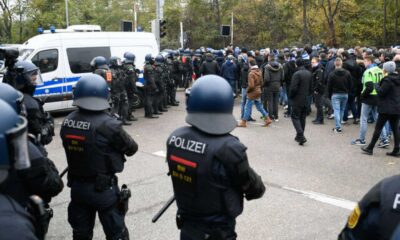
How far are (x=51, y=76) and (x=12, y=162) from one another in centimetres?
1082

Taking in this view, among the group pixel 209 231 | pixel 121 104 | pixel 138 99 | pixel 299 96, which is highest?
pixel 299 96

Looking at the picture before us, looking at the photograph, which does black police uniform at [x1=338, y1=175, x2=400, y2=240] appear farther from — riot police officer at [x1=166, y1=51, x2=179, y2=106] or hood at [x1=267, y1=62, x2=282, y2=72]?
riot police officer at [x1=166, y1=51, x2=179, y2=106]

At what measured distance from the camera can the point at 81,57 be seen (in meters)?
12.6

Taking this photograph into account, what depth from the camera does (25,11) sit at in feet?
103

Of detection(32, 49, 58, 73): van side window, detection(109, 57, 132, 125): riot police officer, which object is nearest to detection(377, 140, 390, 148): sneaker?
detection(109, 57, 132, 125): riot police officer

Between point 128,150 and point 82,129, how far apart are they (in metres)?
0.45

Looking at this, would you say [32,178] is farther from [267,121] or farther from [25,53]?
[25,53]

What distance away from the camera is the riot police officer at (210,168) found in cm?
292

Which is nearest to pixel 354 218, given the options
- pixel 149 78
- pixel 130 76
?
pixel 130 76

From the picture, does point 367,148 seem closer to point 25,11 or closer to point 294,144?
point 294,144

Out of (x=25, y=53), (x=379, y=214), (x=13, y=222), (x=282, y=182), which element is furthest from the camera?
(x=25, y=53)

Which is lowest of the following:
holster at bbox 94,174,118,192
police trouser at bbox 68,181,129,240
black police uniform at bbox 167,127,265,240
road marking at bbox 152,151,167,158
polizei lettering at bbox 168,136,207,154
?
road marking at bbox 152,151,167,158

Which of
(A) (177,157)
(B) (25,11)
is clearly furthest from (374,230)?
(B) (25,11)

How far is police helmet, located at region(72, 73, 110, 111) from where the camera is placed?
13.0 feet
